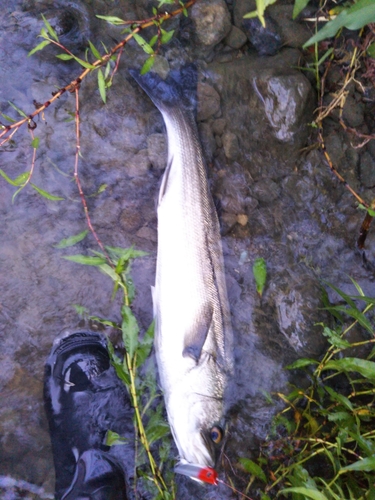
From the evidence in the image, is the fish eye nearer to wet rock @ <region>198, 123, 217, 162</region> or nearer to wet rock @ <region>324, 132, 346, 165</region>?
wet rock @ <region>198, 123, 217, 162</region>

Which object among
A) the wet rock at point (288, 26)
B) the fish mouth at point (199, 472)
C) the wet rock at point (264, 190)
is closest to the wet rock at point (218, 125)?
the wet rock at point (264, 190)

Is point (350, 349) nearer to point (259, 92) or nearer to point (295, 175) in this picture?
point (295, 175)

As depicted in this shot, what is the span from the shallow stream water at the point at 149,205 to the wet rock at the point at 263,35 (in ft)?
0.22

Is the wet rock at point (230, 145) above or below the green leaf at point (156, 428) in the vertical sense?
above

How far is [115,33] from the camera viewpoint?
340cm

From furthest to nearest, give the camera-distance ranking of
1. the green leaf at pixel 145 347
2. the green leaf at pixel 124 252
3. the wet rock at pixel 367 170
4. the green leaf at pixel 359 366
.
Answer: the wet rock at pixel 367 170 < the green leaf at pixel 124 252 < the green leaf at pixel 145 347 < the green leaf at pixel 359 366

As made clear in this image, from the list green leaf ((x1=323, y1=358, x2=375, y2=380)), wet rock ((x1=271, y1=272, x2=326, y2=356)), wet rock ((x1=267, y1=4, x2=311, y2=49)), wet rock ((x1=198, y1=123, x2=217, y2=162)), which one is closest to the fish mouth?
green leaf ((x1=323, y1=358, x2=375, y2=380))

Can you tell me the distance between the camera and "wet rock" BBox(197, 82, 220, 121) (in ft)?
11.3

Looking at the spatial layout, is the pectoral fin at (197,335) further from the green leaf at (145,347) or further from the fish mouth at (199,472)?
the fish mouth at (199,472)

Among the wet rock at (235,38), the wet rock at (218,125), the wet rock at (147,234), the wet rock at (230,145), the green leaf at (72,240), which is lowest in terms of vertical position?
the wet rock at (147,234)

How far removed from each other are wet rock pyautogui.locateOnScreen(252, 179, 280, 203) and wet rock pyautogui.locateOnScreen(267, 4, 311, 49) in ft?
3.68

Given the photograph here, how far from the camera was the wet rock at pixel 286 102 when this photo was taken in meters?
3.36

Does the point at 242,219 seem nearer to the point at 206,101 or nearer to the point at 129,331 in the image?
the point at 206,101

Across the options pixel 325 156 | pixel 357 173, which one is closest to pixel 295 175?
pixel 325 156
